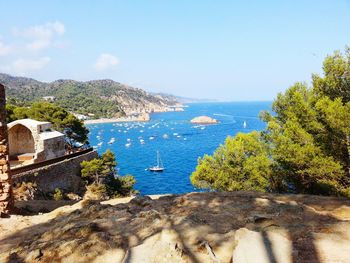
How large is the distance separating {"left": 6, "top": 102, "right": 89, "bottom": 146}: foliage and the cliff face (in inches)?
1249

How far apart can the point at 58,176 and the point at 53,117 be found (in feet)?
50.2

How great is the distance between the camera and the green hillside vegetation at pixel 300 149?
44.9ft

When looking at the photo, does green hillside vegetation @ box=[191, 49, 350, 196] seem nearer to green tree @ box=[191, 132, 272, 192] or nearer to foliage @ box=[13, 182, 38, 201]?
green tree @ box=[191, 132, 272, 192]

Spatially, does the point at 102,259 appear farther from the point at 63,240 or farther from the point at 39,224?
the point at 39,224

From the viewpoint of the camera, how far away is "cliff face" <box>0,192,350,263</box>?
462 cm

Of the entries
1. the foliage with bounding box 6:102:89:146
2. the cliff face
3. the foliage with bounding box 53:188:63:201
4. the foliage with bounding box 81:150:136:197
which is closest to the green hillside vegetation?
the cliff face

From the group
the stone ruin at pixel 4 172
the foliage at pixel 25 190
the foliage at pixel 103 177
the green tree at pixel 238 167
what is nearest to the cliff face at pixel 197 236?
the stone ruin at pixel 4 172

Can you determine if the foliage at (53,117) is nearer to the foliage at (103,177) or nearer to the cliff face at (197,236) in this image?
the foliage at (103,177)

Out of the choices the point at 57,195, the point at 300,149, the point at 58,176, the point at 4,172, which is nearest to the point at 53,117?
the point at 58,176

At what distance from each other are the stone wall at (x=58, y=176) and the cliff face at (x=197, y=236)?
1466 cm

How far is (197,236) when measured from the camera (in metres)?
5.78

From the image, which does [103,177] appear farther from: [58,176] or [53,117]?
[53,117]

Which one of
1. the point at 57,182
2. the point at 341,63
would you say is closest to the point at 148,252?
the point at 341,63

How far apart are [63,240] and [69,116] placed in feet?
120
